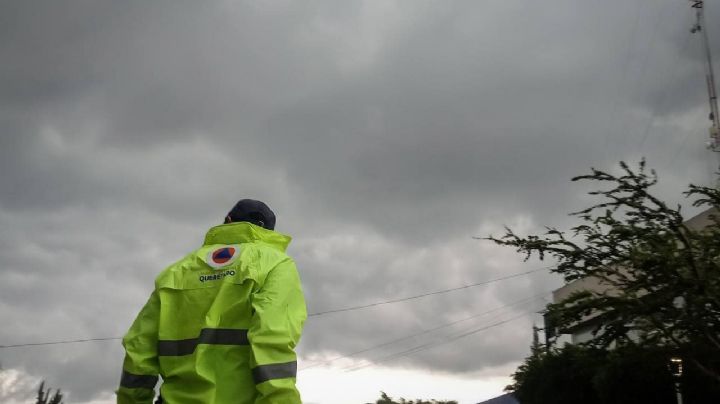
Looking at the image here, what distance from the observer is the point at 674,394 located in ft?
70.0

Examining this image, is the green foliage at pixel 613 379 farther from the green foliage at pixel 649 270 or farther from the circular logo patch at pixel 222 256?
the circular logo patch at pixel 222 256

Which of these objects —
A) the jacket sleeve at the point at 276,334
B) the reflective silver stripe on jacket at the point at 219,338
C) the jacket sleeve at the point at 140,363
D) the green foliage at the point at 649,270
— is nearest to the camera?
the jacket sleeve at the point at 276,334

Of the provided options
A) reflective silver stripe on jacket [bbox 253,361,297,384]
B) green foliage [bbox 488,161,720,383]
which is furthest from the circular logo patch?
green foliage [bbox 488,161,720,383]

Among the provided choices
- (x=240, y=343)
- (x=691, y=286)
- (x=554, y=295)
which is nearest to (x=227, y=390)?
(x=240, y=343)

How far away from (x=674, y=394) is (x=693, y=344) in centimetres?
410

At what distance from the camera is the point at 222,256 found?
3.21 m

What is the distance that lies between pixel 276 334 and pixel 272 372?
150 mm

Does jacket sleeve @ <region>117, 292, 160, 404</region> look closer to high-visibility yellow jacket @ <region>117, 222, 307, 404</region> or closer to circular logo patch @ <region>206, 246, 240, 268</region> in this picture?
high-visibility yellow jacket @ <region>117, 222, 307, 404</region>

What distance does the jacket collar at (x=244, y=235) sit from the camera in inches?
130

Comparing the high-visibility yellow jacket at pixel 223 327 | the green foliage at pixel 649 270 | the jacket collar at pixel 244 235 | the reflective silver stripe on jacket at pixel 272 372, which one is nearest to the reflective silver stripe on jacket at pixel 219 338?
the high-visibility yellow jacket at pixel 223 327

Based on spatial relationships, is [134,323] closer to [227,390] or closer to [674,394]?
[227,390]

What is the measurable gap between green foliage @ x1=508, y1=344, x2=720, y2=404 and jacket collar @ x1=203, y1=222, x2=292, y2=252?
16704 mm

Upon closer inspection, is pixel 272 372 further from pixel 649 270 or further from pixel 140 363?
pixel 649 270

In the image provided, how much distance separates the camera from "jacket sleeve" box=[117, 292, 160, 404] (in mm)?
A: 3156
